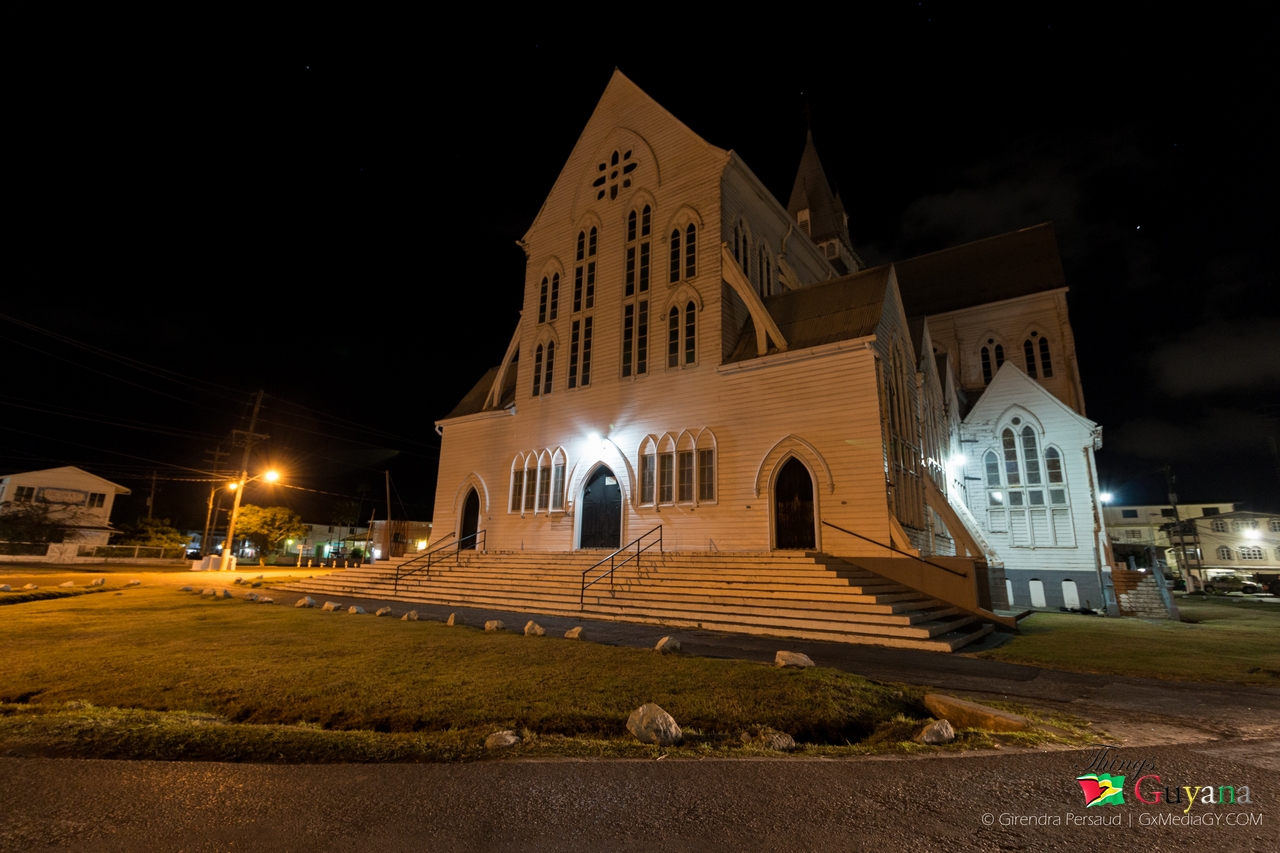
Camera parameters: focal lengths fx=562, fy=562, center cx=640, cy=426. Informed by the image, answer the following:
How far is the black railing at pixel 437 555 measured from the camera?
19.4m

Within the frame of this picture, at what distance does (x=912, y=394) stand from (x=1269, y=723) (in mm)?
15563

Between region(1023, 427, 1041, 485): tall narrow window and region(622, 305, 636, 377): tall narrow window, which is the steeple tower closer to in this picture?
region(1023, 427, 1041, 485): tall narrow window

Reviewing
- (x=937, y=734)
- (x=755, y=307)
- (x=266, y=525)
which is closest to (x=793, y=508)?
(x=755, y=307)

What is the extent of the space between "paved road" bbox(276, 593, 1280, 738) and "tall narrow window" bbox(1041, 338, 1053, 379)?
23.7 m

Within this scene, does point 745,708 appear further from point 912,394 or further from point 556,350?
point 556,350

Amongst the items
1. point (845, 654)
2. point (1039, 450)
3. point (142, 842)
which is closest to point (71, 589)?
point (142, 842)

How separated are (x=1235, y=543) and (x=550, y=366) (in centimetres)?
7449

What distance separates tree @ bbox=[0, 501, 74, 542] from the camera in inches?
1359

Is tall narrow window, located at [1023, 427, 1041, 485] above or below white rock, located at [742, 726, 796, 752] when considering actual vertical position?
above

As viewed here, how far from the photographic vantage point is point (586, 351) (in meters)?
22.4

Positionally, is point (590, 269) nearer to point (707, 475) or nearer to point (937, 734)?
point (707, 475)

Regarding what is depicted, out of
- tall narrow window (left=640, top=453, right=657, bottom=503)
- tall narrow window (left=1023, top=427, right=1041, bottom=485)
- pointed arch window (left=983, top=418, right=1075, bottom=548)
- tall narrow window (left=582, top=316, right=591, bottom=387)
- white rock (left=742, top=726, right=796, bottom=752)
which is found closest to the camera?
white rock (left=742, top=726, right=796, bottom=752)

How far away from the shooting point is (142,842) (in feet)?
8.23

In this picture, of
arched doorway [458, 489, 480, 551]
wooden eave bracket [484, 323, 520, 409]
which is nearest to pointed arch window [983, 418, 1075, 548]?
wooden eave bracket [484, 323, 520, 409]
